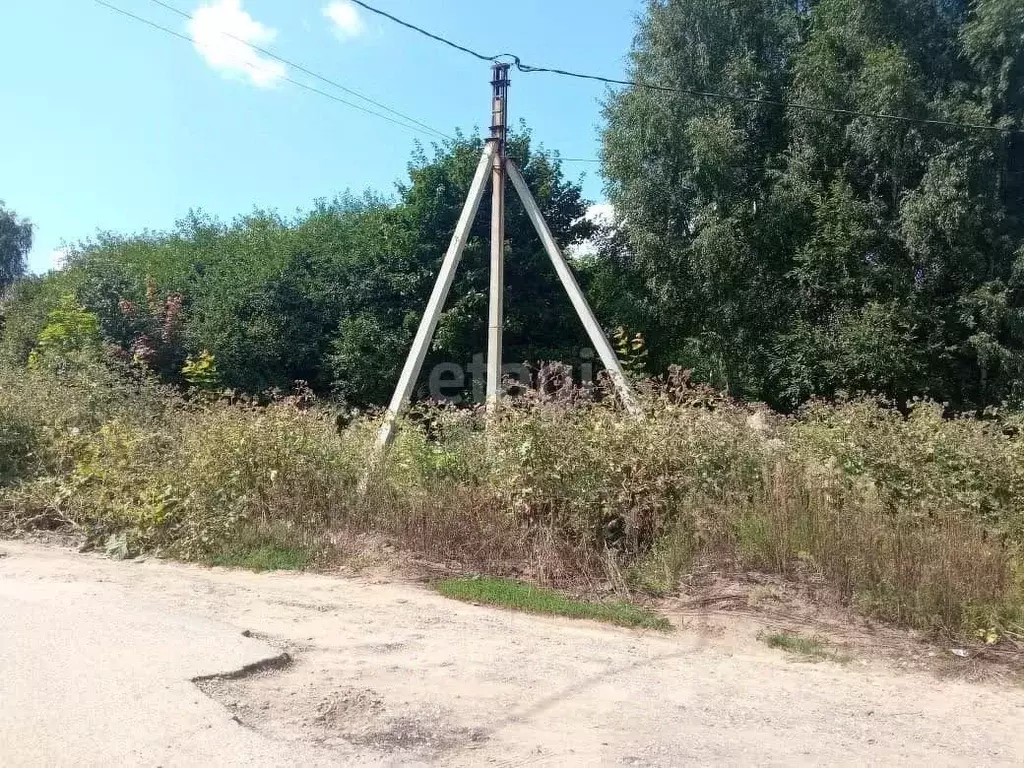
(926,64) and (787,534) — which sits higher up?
Answer: (926,64)

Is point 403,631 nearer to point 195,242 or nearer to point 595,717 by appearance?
point 595,717

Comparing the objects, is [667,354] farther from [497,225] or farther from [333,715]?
[333,715]

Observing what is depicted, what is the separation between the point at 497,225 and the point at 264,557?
562 centimetres

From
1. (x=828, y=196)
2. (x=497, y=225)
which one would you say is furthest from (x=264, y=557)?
(x=828, y=196)

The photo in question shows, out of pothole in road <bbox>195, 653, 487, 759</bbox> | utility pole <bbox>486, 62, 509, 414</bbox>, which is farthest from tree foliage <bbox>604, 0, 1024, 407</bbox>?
pothole in road <bbox>195, 653, 487, 759</bbox>

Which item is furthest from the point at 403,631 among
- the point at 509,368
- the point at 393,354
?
the point at 393,354

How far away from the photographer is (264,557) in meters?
8.36

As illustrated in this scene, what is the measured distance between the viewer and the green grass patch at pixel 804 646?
5.68 metres

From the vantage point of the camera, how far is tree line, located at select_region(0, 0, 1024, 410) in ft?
57.6

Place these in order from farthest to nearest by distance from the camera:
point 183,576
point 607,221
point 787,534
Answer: point 607,221 → point 183,576 → point 787,534

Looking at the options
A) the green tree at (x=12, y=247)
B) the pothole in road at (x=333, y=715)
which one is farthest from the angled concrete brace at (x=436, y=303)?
the green tree at (x=12, y=247)

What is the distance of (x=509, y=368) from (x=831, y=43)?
1083 cm

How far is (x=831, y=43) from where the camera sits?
19.0m

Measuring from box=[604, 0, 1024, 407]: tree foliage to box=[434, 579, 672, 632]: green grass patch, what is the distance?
1316 centimetres
